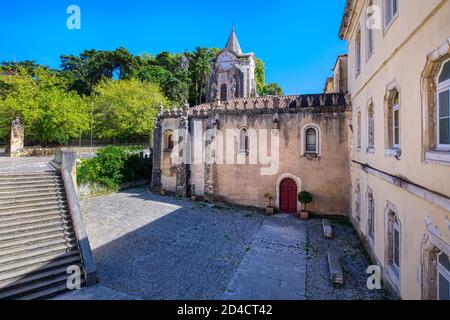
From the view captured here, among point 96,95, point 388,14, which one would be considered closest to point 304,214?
point 388,14

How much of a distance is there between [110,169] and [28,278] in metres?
15.6

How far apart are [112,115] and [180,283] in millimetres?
29234

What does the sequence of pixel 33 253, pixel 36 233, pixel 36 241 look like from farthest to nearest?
pixel 36 233
pixel 36 241
pixel 33 253

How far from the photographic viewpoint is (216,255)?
34.5 feet

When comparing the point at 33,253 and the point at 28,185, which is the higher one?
the point at 28,185

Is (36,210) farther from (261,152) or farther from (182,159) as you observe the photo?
(261,152)

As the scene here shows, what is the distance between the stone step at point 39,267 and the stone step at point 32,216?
1929 mm

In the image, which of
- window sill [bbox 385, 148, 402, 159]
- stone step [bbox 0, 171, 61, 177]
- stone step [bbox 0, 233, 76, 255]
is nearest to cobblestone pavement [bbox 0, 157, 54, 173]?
stone step [bbox 0, 171, 61, 177]

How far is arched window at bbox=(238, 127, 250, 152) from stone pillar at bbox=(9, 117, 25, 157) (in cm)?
2634

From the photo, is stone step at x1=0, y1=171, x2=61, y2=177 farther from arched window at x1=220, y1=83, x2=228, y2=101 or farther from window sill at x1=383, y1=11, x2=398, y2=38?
arched window at x1=220, y1=83, x2=228, y2=101

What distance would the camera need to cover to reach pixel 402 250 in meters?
6.21

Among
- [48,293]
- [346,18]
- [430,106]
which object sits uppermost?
[346,18]

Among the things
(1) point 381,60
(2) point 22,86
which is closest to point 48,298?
(1) point 381,60
